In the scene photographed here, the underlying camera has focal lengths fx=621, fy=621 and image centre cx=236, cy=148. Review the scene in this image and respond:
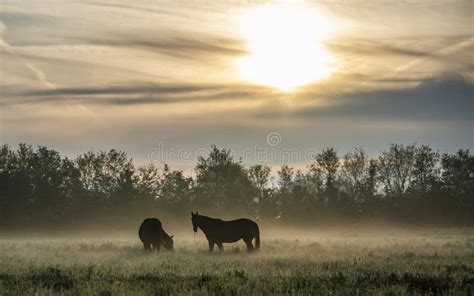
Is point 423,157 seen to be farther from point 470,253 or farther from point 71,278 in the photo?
point 71,278

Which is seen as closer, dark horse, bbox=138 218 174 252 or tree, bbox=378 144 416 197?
dark horse, bbox=138 218 174 252

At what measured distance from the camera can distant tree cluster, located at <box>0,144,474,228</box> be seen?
225ft

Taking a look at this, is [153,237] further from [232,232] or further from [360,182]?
[360,182]

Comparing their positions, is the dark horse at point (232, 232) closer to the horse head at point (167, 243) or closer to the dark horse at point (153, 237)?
the horse head at point (167, 243)

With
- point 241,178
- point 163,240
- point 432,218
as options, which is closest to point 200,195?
point 241,178

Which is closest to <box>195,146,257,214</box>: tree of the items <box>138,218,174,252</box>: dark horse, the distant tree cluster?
the distant tree cluster

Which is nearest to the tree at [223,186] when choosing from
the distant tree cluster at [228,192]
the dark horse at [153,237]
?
the distant tree cluster at [228,192]

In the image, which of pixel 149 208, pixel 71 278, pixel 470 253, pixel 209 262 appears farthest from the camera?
pixel 149 208

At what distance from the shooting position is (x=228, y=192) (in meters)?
75.2

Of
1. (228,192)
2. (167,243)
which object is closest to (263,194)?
(228,192)

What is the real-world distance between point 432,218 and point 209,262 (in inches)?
2021

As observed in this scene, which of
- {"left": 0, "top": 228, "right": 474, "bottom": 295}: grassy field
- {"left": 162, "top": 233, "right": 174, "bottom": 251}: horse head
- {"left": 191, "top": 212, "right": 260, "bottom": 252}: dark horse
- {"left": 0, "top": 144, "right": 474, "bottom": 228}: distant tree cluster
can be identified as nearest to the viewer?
{"left": 0, "top": 228, "right": 474, "bottom": 295}: grassy field

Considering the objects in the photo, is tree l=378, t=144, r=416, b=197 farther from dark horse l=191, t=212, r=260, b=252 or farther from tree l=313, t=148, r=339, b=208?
dark horse l=191, t=212, r=260, b=252

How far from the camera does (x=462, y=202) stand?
67438 millimetres
